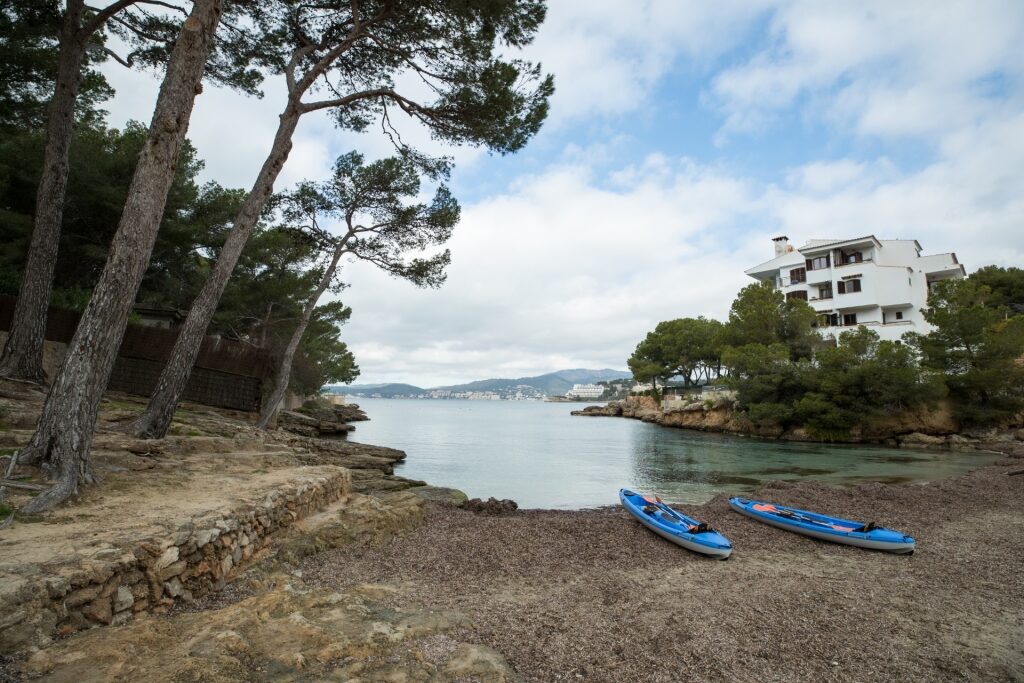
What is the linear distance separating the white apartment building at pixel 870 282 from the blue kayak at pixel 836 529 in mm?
41572

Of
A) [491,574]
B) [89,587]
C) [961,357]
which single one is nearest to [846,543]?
[491,574]

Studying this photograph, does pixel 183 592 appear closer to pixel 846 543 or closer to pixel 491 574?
pixel 491 574

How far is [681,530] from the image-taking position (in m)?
7.88

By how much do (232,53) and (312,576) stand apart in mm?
12949

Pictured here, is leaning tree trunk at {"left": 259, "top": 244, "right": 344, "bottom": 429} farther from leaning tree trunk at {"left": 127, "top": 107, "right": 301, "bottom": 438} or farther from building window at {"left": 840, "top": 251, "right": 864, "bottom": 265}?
building window at {"left": 840, "top": 251, "right": 864, "bottom": 265}

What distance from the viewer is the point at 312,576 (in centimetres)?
561

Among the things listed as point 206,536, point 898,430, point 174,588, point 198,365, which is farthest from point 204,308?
point 898,430

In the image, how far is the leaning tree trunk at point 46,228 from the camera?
32.8 ft

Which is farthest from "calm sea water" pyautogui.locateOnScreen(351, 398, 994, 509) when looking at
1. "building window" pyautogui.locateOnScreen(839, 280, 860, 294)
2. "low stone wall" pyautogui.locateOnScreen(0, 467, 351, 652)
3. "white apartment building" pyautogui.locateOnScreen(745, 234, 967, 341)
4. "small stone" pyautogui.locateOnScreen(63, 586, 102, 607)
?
"building window" pyautogui.locateOnScreen(839, 280, 860, 294)

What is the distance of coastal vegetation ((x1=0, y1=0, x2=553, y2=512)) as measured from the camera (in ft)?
19.8

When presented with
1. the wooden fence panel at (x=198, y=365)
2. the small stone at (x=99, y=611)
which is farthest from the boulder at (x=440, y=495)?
the wooden fence panel at (x=198, y=365)

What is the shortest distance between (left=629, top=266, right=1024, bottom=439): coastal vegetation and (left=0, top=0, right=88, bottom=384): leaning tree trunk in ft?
127

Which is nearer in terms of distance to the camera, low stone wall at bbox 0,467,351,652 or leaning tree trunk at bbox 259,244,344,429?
low stone wall at bbox 0,467,351,652

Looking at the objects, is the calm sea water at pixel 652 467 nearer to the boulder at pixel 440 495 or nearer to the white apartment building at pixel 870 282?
the boulder at pixel 440 495
